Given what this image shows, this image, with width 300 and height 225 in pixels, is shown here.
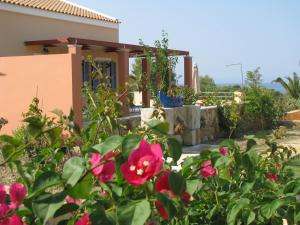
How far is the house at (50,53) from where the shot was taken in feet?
34.7

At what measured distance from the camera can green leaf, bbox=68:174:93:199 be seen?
1.13m

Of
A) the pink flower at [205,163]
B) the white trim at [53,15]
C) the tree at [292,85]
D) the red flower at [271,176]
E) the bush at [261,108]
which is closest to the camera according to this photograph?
the pink flower at [205,163]

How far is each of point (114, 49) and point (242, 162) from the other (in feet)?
50.5

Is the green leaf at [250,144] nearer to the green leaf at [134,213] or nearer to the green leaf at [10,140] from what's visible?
the green leaf at [134,213]

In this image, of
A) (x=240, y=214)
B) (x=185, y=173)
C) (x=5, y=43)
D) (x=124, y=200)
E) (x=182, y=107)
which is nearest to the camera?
(x=124, y=200)

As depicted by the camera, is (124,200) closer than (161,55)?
Yes

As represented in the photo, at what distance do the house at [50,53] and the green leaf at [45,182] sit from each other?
6672 mm

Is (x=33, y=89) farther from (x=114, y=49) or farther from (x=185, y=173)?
(x=185, y=173)

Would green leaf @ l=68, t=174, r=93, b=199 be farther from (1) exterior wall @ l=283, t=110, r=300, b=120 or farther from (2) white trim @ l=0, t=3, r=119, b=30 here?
(1) exterior wall @ l=283, t=110, r=300, b=120

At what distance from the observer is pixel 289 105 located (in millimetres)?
18438

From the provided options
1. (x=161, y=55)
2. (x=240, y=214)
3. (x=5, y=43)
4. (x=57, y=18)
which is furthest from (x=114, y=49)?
(x=240, y=214)

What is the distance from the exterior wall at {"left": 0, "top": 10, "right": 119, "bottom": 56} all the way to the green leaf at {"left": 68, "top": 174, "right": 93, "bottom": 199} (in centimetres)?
1338

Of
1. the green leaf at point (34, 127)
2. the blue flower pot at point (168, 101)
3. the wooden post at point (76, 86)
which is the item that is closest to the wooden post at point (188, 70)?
the blue flower pot at point (168, 101)

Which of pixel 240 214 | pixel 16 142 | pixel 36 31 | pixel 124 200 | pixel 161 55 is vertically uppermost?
pixel 36 31
